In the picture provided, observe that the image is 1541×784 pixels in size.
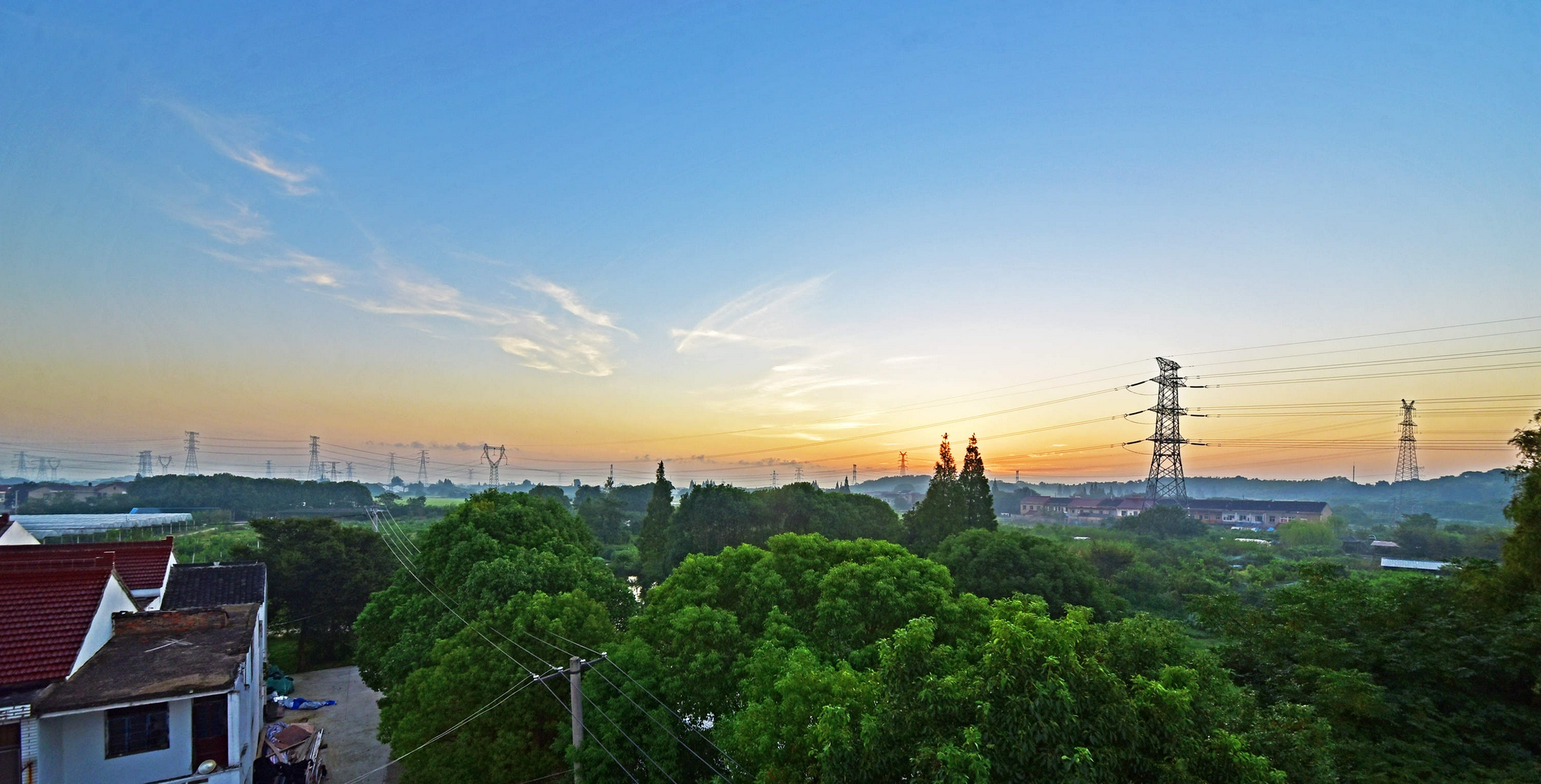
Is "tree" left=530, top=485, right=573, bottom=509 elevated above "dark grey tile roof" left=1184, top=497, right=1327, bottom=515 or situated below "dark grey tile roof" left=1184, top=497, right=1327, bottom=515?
above

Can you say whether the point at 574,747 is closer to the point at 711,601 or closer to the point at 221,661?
the point at 711,601

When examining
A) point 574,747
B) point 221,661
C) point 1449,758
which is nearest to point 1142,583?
point 1449,758

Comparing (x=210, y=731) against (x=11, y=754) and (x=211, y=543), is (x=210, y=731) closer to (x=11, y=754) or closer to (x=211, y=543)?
(x=11, y=754)

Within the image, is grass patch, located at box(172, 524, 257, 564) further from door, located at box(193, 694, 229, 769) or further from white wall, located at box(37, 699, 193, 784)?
door, located at box(193, 694, 229, 769)

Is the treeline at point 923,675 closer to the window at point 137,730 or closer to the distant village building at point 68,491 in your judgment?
the window at point 137,730

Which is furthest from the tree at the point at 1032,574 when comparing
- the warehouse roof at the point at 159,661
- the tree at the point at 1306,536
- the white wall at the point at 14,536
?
the tree at the point at 1306,536

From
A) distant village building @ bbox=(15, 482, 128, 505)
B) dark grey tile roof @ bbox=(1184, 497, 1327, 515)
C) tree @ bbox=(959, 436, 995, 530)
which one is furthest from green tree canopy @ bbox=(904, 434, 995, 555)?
distant village building @ bbox=(15, 482, 128, 505)
